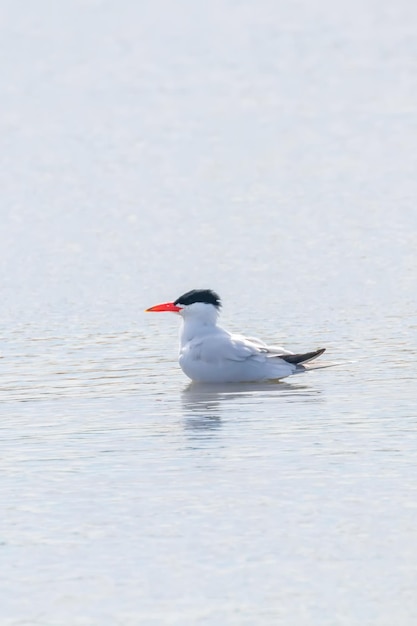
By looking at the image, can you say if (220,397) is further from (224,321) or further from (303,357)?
(224,321)

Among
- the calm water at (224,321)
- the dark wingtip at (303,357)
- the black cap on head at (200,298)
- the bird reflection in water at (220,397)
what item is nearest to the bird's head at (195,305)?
the black cap on head at (200,298)

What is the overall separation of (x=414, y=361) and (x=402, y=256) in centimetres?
396

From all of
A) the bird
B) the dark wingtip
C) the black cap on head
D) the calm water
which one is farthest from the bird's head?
the dark wingtip

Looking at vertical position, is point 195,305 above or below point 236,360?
above

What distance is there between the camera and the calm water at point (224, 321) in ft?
21.7

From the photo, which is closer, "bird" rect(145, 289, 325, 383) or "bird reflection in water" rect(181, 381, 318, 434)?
"bird reflection in water" rect(181, 381, 318, 434)

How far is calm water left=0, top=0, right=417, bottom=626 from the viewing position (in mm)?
6613

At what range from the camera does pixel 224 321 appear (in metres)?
13.3

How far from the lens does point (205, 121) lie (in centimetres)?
2297

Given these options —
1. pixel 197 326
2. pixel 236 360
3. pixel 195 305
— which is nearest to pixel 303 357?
pixel 236 360

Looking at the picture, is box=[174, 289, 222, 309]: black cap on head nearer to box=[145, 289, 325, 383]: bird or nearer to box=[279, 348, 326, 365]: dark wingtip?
box=[145, 289, 325, 383]: bird

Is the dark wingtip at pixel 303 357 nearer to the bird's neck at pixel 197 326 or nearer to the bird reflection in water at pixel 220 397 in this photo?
the bird reflection in water at pixel 220 397

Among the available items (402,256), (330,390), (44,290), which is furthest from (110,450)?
(402,256)

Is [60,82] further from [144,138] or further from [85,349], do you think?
[85,349]
